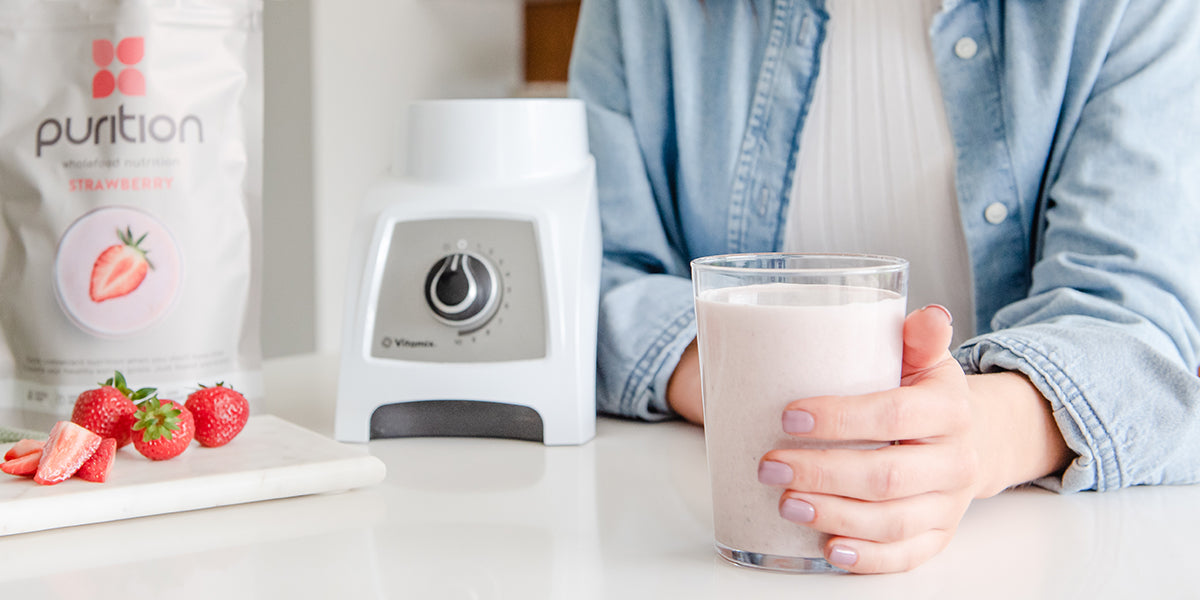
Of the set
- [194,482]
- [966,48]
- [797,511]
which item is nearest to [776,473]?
[797,511]

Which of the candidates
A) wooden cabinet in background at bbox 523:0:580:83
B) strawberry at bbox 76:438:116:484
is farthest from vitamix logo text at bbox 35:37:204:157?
wooden cabinet in background at bbox 523:0:580:83

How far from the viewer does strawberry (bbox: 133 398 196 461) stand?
68 cm

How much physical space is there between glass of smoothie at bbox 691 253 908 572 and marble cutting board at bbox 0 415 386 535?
27 cm

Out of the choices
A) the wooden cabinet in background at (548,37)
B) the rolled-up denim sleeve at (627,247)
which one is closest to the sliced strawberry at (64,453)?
the rolled-up denim sleeve at (627,247)

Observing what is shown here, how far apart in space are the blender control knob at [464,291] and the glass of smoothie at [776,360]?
1.00 ft

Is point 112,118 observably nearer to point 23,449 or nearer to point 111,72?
point 111,72

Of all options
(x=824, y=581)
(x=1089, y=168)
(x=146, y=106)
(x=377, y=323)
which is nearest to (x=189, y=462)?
(x=377, y=323)

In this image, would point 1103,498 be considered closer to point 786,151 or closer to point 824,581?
point 824,581

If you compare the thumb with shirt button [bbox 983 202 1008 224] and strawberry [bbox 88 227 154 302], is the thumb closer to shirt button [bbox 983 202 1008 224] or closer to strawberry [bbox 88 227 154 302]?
shirt button [bbox 983 202 1008 224]

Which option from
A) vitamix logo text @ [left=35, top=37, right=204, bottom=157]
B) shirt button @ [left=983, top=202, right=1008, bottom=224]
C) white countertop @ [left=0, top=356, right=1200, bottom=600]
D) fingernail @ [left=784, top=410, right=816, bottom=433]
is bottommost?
white countertop @ [left=0, top=356, right=1200, bottom=600]

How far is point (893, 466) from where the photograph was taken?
1.76 ft

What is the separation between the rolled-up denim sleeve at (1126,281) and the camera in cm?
68

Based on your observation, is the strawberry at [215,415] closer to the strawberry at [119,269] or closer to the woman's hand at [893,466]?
the strawberry at [119,269]

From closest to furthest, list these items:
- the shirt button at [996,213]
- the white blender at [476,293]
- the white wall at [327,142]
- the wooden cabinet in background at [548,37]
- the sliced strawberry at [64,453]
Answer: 1. the sliced strawberry at [64,453]
2. the white blender at [476,293]
3. the shirt button at [996,213]
4. the white wall at [327,142]
5. the wooden cabinet in background at [548,37]
